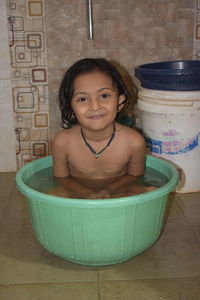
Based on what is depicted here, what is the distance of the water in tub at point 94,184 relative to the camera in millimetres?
Result: 1320

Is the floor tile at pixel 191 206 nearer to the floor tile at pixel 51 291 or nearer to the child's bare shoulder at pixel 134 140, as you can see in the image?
the child's bare shoulder at pixel 134 140

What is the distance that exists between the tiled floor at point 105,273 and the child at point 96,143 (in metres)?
0.22

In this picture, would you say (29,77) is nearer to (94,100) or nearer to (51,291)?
(94,100)

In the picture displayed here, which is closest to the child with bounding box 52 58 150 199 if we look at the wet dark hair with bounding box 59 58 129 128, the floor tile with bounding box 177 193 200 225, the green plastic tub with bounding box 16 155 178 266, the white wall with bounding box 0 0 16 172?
the wet dark hair with bounding box 59 58 129 128

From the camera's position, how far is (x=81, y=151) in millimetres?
1451

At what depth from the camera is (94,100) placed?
1301 millimetres

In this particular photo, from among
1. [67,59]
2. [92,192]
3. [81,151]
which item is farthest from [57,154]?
[67,59]

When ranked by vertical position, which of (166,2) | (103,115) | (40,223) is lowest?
(40,223)

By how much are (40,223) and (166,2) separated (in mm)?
1260

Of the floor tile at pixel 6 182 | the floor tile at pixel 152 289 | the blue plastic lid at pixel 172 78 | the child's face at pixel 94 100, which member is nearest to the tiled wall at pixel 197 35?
the blue plastic lid at pixel 172 78

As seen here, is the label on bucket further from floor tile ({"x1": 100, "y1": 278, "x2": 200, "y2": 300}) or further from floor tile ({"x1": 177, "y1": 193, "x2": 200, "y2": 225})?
floor tile ({"x1": 100, "y1": 278, "x2": 200, "y2": 300})

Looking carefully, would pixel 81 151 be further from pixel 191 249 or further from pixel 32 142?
pixel 32 142

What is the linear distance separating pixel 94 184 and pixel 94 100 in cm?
31

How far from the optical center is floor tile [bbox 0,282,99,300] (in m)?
1.08
